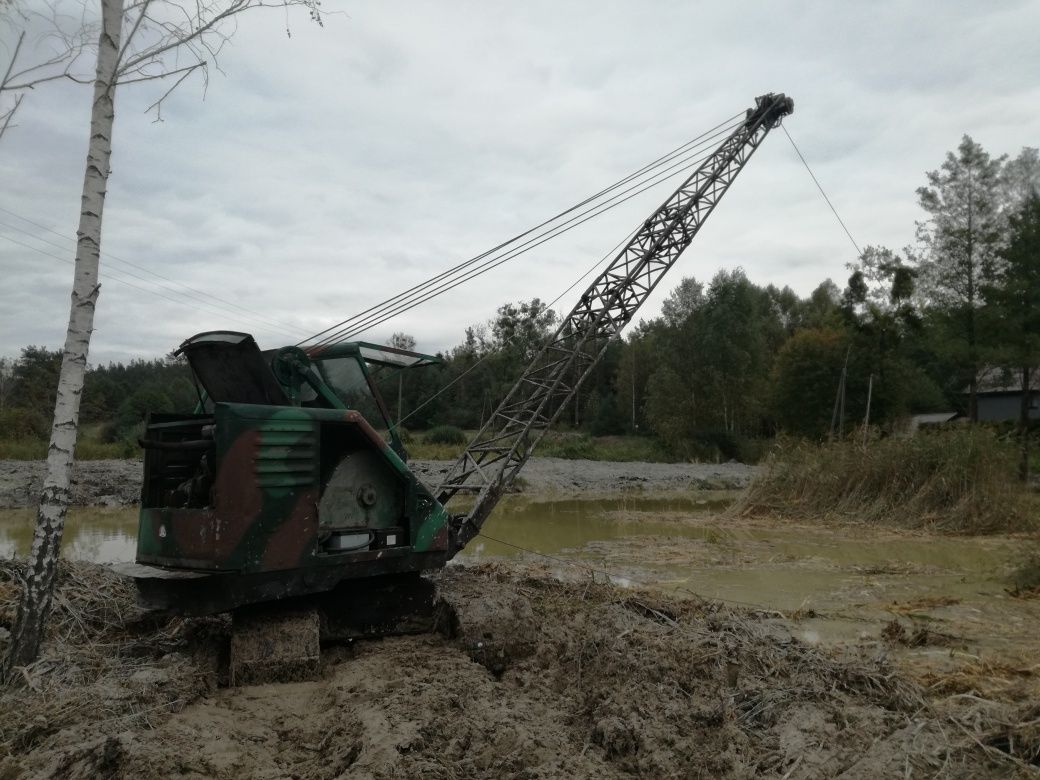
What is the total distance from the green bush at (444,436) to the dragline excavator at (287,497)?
95.8ft

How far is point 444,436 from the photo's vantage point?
36219mm

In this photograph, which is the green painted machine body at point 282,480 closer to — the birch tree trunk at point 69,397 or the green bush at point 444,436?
the birch tree trunk at point 69,397

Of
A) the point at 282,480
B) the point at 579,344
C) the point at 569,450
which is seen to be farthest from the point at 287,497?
the point at 569,450

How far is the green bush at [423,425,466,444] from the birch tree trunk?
30.7m

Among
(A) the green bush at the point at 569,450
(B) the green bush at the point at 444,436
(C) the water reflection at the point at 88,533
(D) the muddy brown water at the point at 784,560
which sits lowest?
(C) the water reflection at the point at 88,533

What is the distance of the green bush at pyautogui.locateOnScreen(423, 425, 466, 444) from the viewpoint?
35625 millimetres

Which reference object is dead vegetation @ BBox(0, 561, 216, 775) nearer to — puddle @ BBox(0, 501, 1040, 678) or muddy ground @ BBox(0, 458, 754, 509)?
puddle @ BBox(0, 501, 1040, 678)

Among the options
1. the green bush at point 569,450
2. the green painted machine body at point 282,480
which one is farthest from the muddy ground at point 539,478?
the green painted machine body at point 282,480

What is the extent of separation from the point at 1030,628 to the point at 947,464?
9.02 meters

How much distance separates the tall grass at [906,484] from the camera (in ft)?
48.0

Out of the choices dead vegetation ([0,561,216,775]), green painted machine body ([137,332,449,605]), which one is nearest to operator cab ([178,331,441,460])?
green painted machine body ([137,332,449,605])

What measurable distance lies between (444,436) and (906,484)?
76.4 ft

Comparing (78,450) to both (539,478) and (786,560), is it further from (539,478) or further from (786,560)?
(786,560)

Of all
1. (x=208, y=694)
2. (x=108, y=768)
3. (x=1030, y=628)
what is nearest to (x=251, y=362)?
(x=208, y=694)
